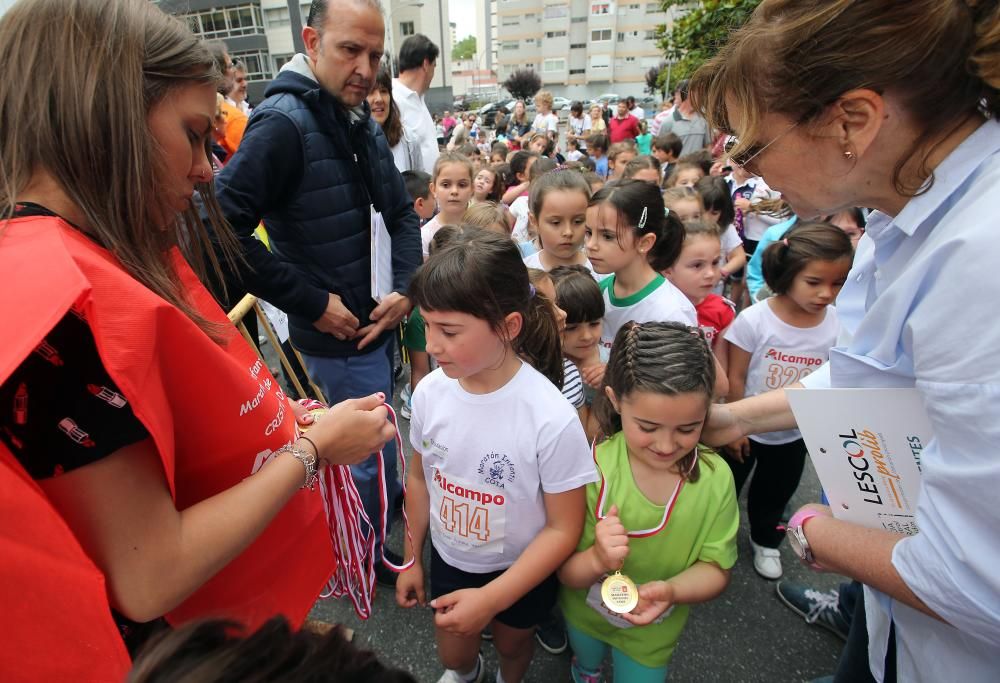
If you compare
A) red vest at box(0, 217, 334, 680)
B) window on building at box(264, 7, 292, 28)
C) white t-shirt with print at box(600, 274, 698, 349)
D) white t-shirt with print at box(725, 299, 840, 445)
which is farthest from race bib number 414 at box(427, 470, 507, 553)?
window on building at box(264, 7, 292, 28)

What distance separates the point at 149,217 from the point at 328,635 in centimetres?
78

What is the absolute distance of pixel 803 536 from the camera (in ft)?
3.93

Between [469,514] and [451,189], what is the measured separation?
105 inches

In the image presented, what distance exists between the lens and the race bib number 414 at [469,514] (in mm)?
1530

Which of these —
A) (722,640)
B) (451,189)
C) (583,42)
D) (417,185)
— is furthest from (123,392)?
(583,42)

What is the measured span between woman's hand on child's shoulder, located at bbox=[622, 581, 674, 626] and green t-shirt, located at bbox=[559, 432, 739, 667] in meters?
0.12

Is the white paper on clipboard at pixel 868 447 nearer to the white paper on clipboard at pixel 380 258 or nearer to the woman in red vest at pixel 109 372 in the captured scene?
the woman in red vest at pixel 109 372

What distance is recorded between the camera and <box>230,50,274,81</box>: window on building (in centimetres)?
3469

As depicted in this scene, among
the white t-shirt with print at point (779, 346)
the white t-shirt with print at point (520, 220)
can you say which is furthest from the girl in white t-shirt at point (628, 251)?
the white t-shirt with print at point (520, 220)

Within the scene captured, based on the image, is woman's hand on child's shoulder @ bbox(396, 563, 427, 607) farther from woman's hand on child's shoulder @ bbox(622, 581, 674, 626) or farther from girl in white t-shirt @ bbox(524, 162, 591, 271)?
girl in white t-shirt @ bbox(524, 162, 591, 271)

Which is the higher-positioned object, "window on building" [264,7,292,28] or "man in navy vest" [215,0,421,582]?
"window on building" [264,7,292,28]

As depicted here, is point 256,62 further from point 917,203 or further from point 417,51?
point 917,203

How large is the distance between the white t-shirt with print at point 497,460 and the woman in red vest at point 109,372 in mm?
537

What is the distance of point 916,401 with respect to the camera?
94cm
